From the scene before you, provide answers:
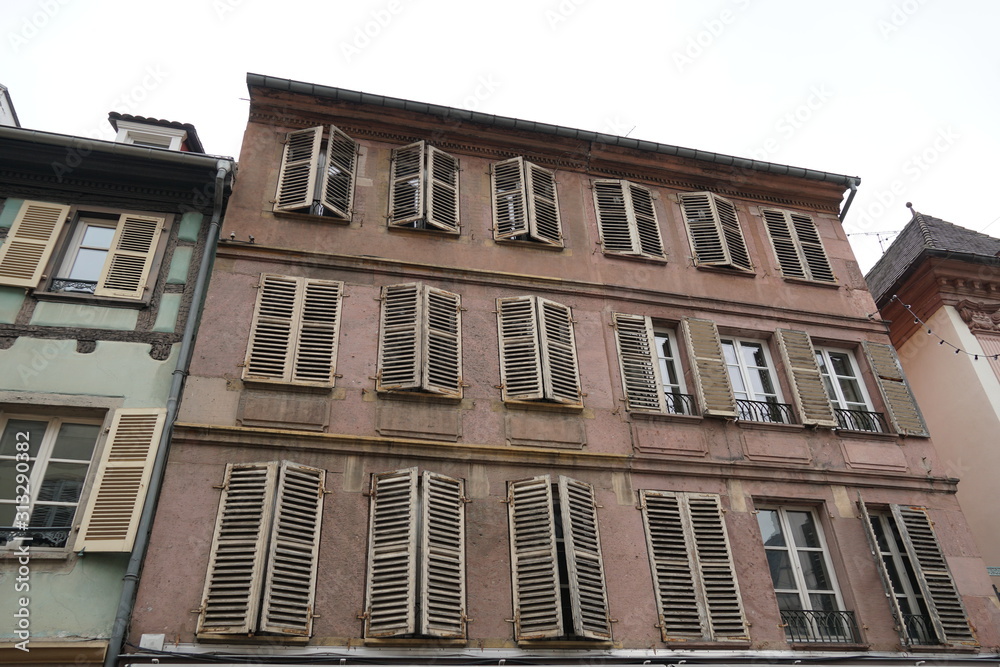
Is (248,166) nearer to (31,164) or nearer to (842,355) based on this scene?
(31,164)

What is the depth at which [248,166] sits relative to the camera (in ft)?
36.3

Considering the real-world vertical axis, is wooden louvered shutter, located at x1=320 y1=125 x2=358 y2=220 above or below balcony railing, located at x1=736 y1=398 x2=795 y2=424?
above

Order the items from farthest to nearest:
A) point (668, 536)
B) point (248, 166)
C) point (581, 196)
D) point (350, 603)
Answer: point (581, 196) → point (248, 166) → point (668, 536) → point (350, 603)

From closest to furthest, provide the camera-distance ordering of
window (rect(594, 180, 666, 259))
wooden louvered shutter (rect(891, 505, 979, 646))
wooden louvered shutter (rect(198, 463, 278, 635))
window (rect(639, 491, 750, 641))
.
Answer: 1. wooden louvered shutter (rect(198, 463, 278, 635))
2. window (rect(639, 491, 750, 641))
3. wooden louvered shutter (rect(891, 505, 979, 646))
4. window (rect(594, 180, 666, 259))

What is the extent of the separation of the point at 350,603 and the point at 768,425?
5.59m

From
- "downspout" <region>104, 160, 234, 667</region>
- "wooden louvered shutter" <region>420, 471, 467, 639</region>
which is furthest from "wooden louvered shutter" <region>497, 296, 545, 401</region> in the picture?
"downspout" <region>104, 160, 234, 667</region>

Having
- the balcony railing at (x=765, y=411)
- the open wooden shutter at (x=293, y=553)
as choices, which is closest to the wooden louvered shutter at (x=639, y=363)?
the balcony railing at (x=765, y=411)

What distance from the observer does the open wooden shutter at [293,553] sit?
759cm

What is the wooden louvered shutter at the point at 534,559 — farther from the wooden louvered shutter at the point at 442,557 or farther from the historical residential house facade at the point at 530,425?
the wooden louvered shutter at the point at 442,557

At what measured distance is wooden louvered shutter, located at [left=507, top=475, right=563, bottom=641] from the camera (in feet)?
26.5

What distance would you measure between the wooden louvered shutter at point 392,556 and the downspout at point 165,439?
83.8 inches

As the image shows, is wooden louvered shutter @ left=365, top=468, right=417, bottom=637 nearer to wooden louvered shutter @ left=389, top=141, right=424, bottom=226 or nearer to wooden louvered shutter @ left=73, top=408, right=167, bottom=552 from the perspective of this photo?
wooden louvered shutter @ left=73, top=408, right=167, bottom=552

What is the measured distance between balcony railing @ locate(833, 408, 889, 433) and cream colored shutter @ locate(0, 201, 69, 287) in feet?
33.1

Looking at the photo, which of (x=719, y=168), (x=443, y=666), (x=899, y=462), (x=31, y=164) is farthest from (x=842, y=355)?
(x=31, y=164)
